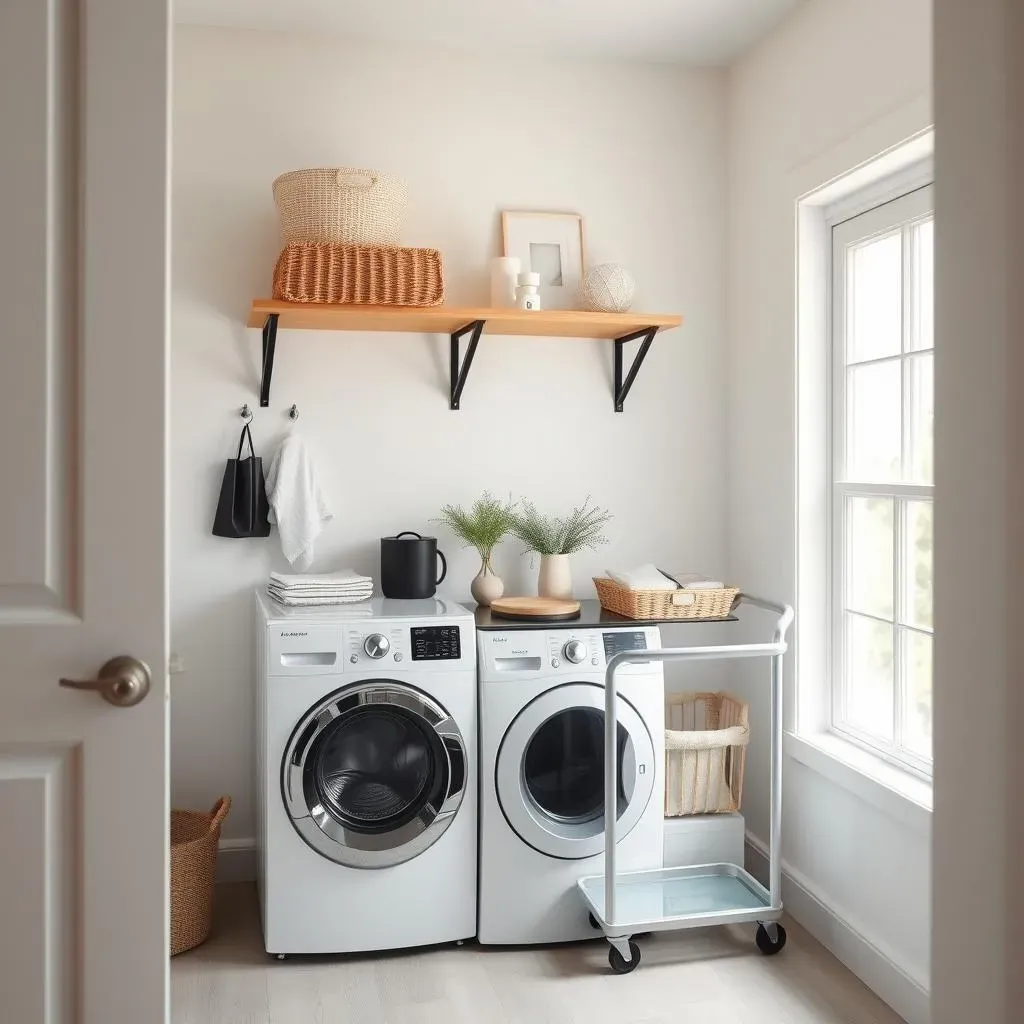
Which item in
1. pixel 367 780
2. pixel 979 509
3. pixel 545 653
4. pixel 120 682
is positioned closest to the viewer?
pixel 979 509

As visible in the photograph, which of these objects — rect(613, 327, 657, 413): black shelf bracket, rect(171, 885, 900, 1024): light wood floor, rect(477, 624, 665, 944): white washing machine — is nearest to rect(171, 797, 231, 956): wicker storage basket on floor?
rect(171, 885, 900, 1024): light wood floor

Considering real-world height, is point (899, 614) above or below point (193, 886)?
above

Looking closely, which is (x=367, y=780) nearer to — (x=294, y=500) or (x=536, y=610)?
(x=536, y=610)

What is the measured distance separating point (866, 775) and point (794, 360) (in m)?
1.19

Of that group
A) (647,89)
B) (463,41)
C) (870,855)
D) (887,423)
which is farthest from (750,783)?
(463,41)

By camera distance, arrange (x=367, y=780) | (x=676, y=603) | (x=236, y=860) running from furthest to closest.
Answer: (x=236, y=860) → (x=676, y=603) → (x=367, y=780)

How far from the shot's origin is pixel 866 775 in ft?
9.01

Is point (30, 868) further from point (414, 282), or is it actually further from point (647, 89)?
point (647, 89)

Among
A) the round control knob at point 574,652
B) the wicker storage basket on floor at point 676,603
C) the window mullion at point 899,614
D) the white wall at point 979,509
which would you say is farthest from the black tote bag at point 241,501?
the white wall at point 979,509

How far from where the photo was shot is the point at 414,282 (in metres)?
3.00

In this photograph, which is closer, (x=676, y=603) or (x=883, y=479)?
(x=883, y=479)

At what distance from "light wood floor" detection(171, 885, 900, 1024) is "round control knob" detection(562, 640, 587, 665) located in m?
0.80

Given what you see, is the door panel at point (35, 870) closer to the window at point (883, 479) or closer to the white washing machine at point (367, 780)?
the white washing machine at point (367, 780)

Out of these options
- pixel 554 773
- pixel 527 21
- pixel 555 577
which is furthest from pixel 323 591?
pixel 527 21
